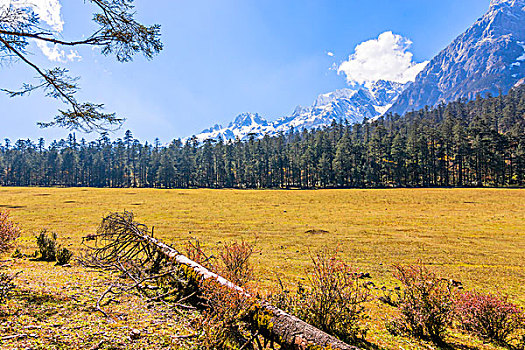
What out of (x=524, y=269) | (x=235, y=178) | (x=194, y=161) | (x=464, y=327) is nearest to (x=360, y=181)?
(x=235, y=178)

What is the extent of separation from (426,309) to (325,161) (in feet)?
256

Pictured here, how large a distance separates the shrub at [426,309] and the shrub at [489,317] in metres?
0.34

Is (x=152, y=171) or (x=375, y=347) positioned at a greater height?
(x=152, y=171)

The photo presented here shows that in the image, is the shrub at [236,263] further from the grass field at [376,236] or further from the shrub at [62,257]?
the shrub at [62,257]

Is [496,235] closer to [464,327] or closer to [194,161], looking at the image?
[464,327]

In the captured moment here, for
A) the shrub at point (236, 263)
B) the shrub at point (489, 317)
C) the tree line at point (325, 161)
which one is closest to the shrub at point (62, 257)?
the shrub at point (236, 263)

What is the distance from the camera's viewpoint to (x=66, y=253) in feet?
33.3

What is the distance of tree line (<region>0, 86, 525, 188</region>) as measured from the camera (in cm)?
7275

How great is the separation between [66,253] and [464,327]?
12.5 metres

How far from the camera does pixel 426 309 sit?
560 centimetres

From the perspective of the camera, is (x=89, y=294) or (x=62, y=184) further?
(x=62, y=184)

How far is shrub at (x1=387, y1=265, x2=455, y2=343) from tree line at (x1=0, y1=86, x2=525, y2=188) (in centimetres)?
7379

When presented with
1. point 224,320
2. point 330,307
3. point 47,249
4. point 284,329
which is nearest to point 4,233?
point 47,249

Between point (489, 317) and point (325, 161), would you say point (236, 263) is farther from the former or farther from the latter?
point (325, 161)
